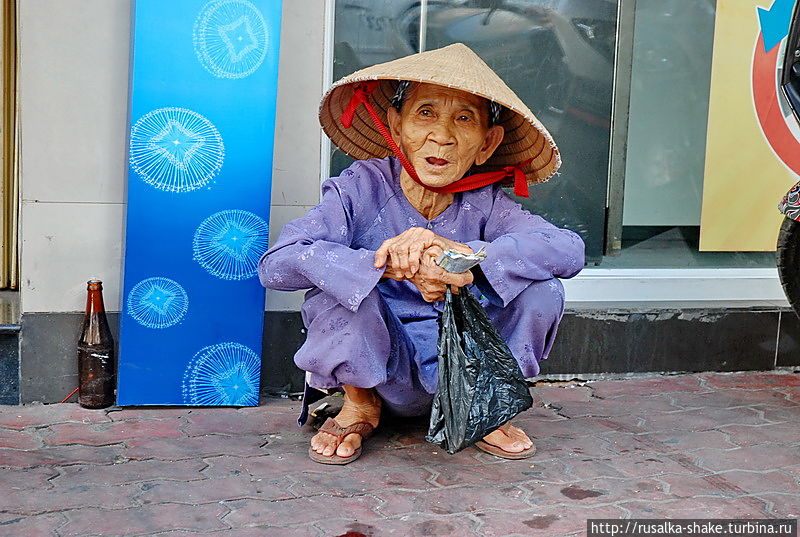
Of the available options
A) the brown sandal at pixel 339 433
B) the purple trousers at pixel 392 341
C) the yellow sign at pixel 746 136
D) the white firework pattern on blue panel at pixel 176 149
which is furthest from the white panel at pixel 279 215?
the yellow sign at pixel 746 136

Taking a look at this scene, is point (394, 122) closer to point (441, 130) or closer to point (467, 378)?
point (441, 130)

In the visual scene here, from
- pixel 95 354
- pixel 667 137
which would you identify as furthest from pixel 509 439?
pixel 667 137

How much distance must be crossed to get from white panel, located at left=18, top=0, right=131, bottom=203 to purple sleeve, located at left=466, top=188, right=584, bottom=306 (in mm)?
1486

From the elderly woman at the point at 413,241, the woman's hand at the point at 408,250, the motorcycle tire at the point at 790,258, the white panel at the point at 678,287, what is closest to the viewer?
the woman's hand at the point at 408,250

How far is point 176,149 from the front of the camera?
11.3ft

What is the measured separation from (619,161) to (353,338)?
208 cm

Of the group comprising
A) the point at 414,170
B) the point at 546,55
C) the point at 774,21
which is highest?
the point at 774,21

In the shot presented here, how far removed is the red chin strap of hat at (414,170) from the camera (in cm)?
310

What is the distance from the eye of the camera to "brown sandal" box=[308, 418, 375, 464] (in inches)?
119

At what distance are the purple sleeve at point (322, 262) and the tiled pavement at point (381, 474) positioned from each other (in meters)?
0.60

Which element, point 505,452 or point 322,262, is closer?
point 322,262

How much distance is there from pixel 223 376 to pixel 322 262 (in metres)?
1.00

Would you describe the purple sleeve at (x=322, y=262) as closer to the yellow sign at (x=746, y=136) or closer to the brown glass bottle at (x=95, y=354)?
the brown glass bottle at (x=95, y=354)

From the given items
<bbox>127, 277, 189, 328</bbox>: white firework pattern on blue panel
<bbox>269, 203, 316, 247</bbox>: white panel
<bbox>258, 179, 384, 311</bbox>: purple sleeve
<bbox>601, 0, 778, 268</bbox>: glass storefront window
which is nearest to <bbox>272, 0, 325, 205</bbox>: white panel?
<bbox>269, 203, 316, 247</bbox>: white panel
